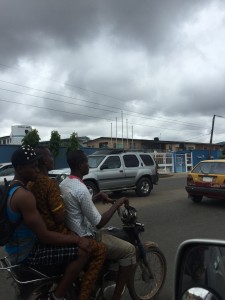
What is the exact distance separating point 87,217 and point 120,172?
11517 mm

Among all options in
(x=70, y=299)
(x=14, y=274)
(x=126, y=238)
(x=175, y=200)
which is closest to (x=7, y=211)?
(x=14, y=274)

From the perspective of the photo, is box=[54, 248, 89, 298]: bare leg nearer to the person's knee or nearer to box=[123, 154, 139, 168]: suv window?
the person's knee

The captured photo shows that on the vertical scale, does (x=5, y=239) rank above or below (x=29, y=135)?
below

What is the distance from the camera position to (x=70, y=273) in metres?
3.34

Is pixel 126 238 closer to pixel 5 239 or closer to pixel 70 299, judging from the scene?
pixel 70 299

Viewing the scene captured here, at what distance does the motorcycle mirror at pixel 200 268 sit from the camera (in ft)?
5.70

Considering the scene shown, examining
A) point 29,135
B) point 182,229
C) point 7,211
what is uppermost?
point 29,135

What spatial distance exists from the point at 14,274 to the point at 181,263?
1.85 m

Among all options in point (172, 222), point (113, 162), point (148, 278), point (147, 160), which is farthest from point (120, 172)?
point (148, 278)

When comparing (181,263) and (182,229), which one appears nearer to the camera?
(181,263)

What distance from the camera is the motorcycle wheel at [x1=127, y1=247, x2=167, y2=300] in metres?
4.25

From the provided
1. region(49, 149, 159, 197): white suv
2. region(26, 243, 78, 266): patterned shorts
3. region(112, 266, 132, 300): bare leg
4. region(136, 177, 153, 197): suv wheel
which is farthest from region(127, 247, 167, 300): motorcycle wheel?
region(136, 177, 153, 197): suv wheel

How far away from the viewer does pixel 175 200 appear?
13.5 meters

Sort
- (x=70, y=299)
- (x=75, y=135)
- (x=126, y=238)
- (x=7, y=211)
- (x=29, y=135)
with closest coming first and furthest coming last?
(x=7, y=211)
(x=70, y=299)
(x=126, y=238)
(x=29, y=135)
(x=75, y=135)
